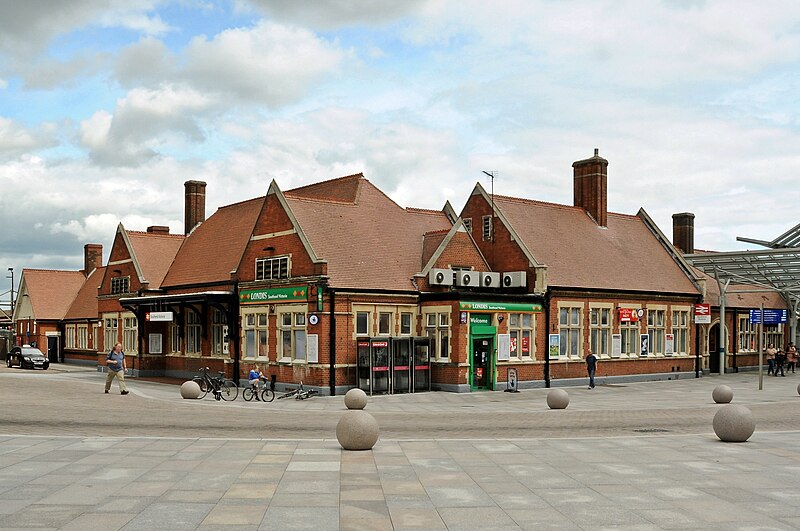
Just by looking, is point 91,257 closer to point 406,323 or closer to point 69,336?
point 69,336

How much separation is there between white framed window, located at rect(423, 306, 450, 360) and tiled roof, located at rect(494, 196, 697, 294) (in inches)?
250

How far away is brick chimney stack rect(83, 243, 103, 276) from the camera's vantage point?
74500 mm

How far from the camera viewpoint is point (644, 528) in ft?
36.9

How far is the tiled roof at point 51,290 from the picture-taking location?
70.1m

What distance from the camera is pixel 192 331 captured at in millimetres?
45031

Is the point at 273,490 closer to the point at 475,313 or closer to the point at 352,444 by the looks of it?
the point at 352,444

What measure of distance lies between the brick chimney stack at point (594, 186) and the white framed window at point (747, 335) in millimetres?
12338

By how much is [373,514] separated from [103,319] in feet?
149

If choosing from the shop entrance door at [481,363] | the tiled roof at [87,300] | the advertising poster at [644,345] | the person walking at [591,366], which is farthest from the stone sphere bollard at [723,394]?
the tiled roof at [87,300]

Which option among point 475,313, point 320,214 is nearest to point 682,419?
point 475,313

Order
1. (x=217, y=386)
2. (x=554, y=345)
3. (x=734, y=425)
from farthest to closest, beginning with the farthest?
1. (x=554, y=345)
2. (x=217, y=386)
3. (x=734, y=425)

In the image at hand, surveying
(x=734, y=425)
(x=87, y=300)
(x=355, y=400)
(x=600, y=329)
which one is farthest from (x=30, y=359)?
(x=734, y=425)

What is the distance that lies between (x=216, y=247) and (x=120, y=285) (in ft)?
29.2

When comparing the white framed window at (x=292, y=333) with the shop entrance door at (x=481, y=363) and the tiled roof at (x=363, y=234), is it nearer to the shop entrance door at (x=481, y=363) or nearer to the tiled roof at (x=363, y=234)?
the tiled roof at (x=363, y=234)
